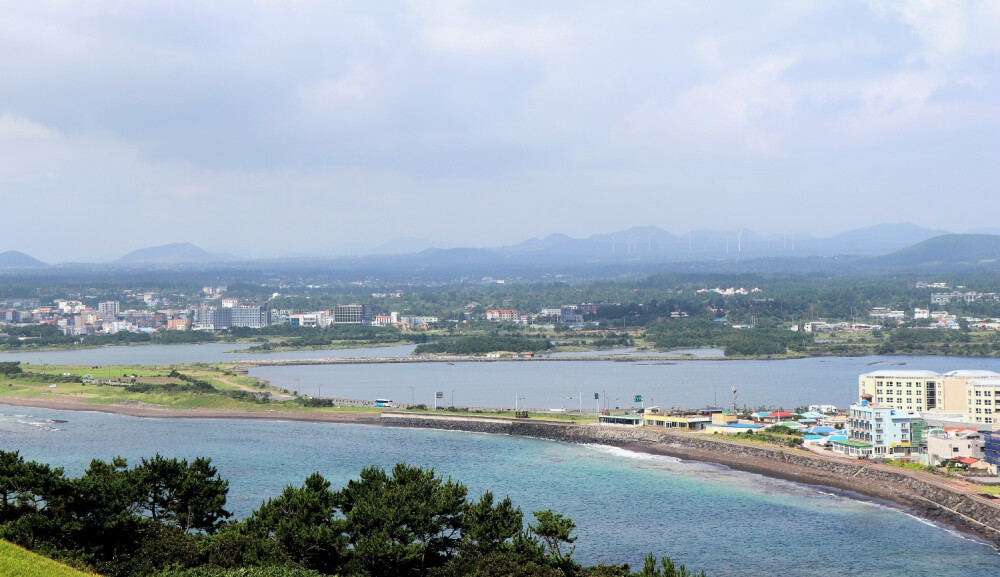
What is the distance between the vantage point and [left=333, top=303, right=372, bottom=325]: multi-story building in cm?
7550

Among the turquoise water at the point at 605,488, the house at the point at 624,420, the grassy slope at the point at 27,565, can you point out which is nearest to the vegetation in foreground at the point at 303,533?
the grassy slope at the point at 27,565

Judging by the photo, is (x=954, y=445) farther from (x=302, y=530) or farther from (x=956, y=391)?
(x=302, y=530)

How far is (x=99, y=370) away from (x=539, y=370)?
60.4 ft

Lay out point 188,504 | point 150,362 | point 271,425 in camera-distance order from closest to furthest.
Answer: point 188,504 → point 271,425 → point 150,362

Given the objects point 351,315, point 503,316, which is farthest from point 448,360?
point 503,316

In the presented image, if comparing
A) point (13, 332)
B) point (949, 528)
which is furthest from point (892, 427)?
point (13, 332)

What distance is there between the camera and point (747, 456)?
76.9ft

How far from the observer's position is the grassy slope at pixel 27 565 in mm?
9609

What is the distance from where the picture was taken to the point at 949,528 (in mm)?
16781

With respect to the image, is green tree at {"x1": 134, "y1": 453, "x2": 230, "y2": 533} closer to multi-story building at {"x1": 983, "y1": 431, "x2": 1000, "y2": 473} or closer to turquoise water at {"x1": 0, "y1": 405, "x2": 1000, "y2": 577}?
turquoise water at {"x1": 0, "y1": 405, "x2": 1000, "y2": 577}

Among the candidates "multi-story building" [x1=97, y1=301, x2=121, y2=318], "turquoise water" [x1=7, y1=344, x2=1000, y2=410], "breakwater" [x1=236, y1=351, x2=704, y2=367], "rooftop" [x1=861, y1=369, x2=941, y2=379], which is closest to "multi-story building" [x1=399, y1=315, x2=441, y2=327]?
"turquoise water" [x1=7, y1=344, x2=1000, y2=410]

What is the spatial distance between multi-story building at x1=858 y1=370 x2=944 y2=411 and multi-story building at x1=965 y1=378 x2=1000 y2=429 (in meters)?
1.73

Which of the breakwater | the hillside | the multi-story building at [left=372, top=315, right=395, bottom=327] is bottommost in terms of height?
the breakwater

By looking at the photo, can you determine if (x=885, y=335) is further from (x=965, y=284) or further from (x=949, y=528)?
(x=949, y=528)
